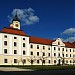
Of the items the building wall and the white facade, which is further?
the building wall

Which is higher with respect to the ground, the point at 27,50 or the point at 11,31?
the point at 11,31

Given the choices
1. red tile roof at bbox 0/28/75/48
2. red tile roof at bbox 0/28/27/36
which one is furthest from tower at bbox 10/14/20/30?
red tile roof at bbox 0/28/27/36

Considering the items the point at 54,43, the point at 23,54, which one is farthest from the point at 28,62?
the point at 54,43

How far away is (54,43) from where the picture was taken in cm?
7494

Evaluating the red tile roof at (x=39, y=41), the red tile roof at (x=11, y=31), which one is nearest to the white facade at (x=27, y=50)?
the red tile roof at (x=11, y=31)

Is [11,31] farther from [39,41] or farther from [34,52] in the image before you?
[39,41]

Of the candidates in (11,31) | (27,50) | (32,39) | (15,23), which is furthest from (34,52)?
(15,23)

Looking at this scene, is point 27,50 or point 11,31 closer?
point 11,31

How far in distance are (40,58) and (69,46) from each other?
1531cm

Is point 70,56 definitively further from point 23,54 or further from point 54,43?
point 23,54

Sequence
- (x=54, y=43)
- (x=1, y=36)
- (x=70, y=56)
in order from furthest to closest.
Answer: (x=70, y=56), (x=54, y=43), (x=1, y=36)

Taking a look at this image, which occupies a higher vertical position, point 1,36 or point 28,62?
point 1,36

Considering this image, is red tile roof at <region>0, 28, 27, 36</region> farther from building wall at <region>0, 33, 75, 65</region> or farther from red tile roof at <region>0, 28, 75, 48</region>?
building wall at <region>0, 33, 75, 65</region>

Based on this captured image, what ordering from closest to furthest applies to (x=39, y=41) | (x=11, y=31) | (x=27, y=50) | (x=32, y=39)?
(x=11, y=31)
(x=27, y=50)
(x=32, y=39)
(x=39, y=41)
